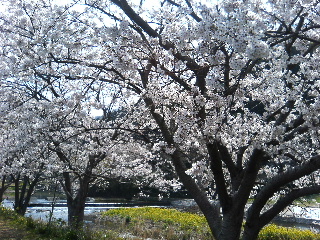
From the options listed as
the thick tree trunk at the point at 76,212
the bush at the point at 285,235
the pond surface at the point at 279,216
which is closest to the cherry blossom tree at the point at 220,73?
the thick tree trunk at the point at 76,212

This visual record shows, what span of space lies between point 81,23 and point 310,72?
3514 millimetres

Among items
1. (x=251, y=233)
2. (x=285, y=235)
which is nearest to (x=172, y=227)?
(x=285, y=235)

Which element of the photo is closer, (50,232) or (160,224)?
(50,232)

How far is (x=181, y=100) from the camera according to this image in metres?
5.15

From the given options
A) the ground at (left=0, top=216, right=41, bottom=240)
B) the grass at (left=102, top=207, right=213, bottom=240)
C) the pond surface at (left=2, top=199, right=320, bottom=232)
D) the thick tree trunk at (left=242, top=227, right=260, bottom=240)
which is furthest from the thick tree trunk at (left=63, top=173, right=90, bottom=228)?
the thick tree trunk at (left=242, top=227, right=260, bottom=240)

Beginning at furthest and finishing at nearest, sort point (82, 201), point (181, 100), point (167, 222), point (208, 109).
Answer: point (167, 222) → point (82, 201) → point (208, 109) → point (181, 100)

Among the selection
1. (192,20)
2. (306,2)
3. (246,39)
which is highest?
(192,20)

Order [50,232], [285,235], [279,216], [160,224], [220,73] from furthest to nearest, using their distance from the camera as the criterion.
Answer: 1. [279,216]
2. [160,224]
3. [285,235]
4. [50,232]
5. [220,73]

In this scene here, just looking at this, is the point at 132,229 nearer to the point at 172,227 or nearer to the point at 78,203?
the point at 172,227

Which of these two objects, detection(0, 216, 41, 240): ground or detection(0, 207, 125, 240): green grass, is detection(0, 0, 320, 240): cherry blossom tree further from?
detection(0, 216, 41, 240): ground

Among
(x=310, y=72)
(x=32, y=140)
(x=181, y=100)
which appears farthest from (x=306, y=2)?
(x=32, y=140)

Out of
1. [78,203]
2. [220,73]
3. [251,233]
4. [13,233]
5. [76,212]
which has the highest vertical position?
[220,73]

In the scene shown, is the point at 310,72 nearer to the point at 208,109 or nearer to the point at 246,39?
the point at 208,109

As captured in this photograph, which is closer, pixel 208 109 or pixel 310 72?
pixel 310 72
